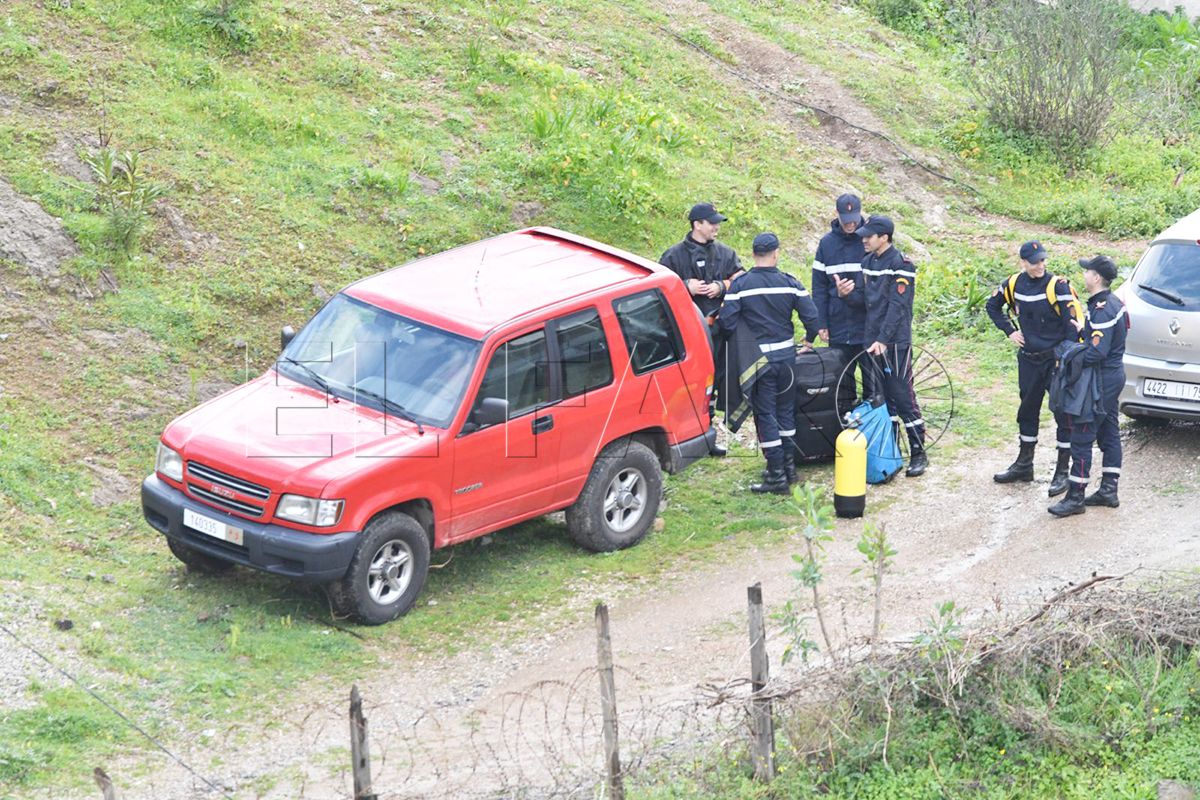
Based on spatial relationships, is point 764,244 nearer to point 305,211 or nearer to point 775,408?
point 775,408

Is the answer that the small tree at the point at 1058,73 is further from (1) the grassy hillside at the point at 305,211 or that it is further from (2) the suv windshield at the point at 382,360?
(2) the suv windshield at the point at 382,360

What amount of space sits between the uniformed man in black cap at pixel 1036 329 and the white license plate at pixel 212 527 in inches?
219

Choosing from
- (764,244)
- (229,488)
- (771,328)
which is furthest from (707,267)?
(229,488)

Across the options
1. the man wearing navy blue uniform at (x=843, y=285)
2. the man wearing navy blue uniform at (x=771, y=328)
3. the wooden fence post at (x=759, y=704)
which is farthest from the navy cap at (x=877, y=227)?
the wooden fence post at (x=759, y=704)

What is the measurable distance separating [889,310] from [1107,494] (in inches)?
78.8

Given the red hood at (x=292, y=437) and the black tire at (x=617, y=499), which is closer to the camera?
the red hood at (x=292, y=437)

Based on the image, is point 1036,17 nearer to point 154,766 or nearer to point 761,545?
point 761,545

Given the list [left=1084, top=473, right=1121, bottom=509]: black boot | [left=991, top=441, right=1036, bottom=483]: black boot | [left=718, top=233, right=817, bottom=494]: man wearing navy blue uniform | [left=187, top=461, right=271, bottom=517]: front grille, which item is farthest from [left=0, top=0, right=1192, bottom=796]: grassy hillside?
Result: [left=1084, top=473, right=1121, bottom=509]: black boot

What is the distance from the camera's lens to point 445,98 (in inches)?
600

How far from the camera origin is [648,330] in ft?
32.6

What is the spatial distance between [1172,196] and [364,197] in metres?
→ 9.51

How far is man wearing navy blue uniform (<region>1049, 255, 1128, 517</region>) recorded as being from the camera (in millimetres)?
9875

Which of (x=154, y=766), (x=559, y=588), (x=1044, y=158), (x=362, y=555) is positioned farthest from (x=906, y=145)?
(x=154, y=766)

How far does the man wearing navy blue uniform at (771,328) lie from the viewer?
10.5 m
